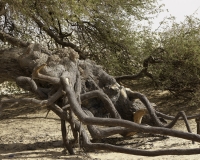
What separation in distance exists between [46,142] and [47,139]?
310mm

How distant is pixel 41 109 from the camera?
10773 millimetres

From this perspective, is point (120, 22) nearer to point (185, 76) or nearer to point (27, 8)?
point (185, 76)

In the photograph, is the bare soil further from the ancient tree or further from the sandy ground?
the ancient tree

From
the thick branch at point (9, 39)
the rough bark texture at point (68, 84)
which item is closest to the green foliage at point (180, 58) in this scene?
the rough bark texture at point (68, 84)

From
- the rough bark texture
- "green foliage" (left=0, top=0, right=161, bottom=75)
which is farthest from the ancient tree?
"green foliage" (left=0, top=0, right=161, bottom=75)

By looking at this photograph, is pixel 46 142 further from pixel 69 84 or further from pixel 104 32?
pixel 104 32

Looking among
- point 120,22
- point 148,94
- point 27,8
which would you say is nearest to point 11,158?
point 27,8

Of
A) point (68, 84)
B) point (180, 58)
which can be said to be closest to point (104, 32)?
point (180, 58)

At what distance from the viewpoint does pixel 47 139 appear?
712cm

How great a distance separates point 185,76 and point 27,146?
15.9ft

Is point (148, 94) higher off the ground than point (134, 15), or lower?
lower

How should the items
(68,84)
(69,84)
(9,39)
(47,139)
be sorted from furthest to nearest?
(9,39) → (47,139) → (69,84) → (68,84)

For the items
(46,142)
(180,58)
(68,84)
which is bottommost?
(46,142)

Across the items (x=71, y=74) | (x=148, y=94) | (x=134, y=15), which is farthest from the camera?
(x=148, y=94)
